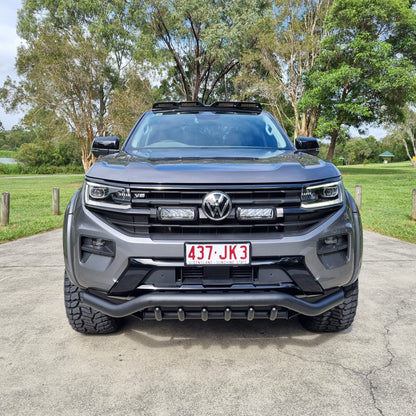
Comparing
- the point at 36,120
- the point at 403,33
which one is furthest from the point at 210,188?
the point at 403,33

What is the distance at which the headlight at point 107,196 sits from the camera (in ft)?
Result: 8.02

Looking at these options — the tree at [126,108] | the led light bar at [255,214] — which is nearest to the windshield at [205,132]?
the led light bar at [255,214]

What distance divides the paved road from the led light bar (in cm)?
98

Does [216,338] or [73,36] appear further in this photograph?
[73,36]

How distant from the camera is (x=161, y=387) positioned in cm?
229

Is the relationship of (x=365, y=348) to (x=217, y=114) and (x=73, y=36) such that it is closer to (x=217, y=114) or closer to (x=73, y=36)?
(x=217, y=114)

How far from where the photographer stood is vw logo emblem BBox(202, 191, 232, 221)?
2.36 meters

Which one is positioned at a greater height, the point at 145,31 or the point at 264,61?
the point at 145,31

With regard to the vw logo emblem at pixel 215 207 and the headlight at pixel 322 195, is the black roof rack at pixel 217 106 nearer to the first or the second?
the headlight at pixel 322 195

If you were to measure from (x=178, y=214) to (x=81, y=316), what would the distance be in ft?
3.92

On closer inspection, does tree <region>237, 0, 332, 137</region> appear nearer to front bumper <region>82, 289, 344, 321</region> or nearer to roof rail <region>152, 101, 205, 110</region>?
roof rail <region>152, 101, 205, 110</region>

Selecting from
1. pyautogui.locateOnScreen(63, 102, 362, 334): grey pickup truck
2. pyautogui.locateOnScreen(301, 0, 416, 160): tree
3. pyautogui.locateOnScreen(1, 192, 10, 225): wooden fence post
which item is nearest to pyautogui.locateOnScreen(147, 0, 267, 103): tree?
pyautogui.locateOnScreen(301, 0, 416, 160): tree

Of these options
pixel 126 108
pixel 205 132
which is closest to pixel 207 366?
pixel 205 132

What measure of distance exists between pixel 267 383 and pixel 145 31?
1355 inches
